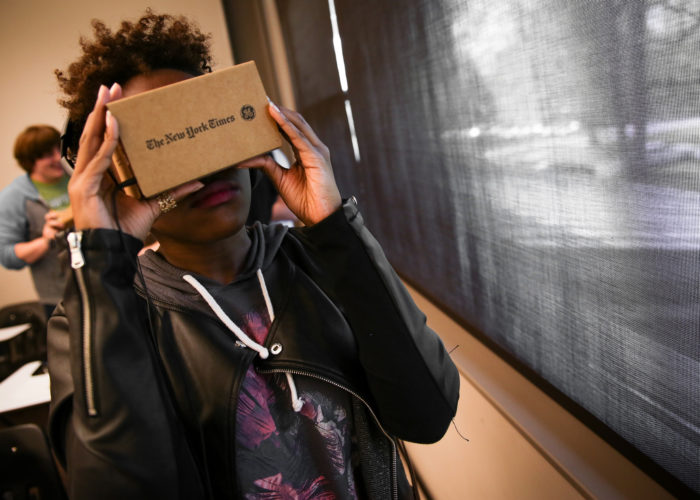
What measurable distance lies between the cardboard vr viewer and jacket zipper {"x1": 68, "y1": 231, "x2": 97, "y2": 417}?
11cm

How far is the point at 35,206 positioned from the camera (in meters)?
2.48

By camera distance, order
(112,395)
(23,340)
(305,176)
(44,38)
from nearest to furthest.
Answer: (112,395)
(305,176)
(23,340)
(44,38)

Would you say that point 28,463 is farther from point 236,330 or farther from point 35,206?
point 35,206

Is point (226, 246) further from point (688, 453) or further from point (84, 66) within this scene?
point (688, 453)

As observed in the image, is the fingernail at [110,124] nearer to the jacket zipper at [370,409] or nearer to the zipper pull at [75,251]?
the zipper pull at [75,251]

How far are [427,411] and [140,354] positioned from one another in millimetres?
465

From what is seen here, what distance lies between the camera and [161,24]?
0.92m

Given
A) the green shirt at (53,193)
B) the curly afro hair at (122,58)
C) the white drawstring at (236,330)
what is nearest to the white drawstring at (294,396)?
the white drawstring at (236,330)

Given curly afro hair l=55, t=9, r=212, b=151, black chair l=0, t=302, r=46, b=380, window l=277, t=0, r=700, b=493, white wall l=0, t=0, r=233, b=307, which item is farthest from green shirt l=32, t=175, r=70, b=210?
window l=277, t=0, r=700, b=493

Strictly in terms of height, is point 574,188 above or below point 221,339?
above

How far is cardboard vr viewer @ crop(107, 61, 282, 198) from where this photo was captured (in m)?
0.68

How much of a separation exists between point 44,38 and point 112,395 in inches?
153

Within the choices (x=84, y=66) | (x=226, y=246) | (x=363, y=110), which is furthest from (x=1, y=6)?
(x=226, y=246)

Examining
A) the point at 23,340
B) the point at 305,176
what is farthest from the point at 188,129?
the point at 23,340
